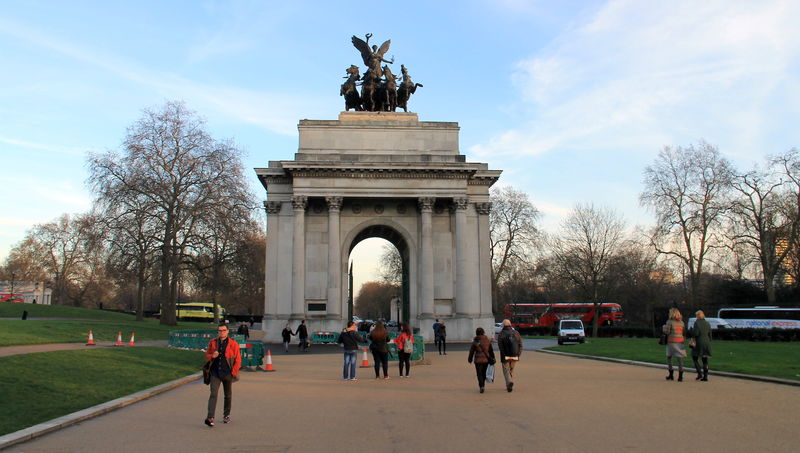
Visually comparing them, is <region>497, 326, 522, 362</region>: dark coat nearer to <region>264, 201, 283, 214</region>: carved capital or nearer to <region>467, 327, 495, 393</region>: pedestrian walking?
<region>467, 327, 495, 393</region>: pedestrian walking

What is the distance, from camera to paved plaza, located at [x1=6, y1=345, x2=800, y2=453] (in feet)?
27.7

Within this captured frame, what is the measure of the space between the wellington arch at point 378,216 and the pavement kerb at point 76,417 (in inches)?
903

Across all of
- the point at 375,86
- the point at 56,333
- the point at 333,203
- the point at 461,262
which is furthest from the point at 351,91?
the point at 56,333

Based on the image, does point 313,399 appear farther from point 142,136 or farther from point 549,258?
point 549,258

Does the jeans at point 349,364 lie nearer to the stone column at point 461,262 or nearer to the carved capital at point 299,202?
the stone column at point 461,262

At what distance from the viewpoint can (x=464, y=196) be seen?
38.6m

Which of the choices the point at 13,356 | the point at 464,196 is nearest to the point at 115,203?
the point at 464,196

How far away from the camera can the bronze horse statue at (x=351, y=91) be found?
138 ft

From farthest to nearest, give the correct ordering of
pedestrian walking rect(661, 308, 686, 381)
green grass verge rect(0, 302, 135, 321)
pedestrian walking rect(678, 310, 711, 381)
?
green grass verge rect(0, 302, 135, 321) < pedestrian walking rect(661, 308, 686, 381) < pedestrian walking rect(678, 310, 711, 381)

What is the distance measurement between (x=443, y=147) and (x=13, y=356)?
28.5 meters

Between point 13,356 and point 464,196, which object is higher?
point 464,196

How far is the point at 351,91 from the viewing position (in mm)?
42062

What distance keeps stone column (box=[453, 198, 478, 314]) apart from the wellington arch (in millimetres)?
63

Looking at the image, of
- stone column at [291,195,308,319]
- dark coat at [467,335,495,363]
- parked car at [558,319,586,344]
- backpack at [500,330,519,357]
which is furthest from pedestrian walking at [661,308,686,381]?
parked car at [558,319,586,344]
